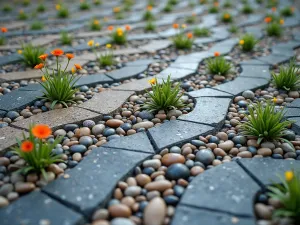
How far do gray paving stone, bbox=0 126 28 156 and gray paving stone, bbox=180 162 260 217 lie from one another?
3.43ft

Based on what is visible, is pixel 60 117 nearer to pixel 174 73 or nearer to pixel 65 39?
pixel 174 73

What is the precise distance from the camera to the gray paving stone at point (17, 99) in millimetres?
2232

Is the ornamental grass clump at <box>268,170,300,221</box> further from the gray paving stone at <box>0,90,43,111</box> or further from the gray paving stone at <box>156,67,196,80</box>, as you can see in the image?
the gray paving stone at <box>0,90,43,111</box>

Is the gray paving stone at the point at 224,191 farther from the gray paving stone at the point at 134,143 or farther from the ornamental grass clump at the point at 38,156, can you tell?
the ornamental grass clump at the point at 38,156

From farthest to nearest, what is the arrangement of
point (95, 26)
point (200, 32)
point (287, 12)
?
point (287, 12), point (95, 26), point (200, 32)

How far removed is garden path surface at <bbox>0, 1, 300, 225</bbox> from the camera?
4.25 ft

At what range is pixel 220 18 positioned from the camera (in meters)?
5.40

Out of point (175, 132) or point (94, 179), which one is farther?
point (175, 132)

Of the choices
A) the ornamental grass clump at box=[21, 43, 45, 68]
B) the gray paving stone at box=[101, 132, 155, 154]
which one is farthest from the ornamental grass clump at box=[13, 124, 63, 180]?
the ornamental grass clump at box=[21, 43, 45, 68]

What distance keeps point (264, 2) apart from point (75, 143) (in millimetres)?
6825

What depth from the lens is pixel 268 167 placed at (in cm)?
160

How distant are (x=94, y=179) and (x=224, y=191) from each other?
639 mm

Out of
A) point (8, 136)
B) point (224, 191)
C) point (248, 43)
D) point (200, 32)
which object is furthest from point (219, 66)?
point (8, 136)

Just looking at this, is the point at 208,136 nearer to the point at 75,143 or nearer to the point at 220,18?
the point at 75,143
